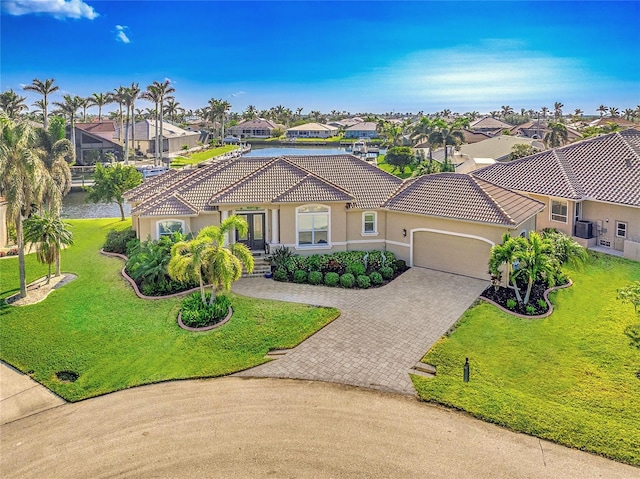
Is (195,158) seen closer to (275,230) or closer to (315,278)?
(275,230)

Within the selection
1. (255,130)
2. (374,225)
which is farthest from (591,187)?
(255,130)

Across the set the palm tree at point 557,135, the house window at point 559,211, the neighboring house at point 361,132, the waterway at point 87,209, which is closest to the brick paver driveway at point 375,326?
the house window at point 559,211

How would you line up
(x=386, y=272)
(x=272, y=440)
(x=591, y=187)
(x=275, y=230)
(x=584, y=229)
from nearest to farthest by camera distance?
(x=272, y=440), (x=386, y=272), (x=275, y=230), (x=584, y=229), (x=591, y=187)

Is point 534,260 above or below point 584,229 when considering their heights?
below

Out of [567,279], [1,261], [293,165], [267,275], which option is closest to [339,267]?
[267,275]

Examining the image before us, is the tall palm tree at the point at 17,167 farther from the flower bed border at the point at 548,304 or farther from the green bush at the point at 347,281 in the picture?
the flower bed border at the point at 548,304

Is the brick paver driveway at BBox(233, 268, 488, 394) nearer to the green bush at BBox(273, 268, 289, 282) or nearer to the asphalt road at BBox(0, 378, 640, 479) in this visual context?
the green bush at BBox(273, 268, 289, 282)

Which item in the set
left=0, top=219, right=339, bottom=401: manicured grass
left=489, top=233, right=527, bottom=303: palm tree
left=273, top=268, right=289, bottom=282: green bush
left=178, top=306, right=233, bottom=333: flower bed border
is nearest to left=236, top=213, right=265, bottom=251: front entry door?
left=273, top=268, right=289, bottom=282: green bush
